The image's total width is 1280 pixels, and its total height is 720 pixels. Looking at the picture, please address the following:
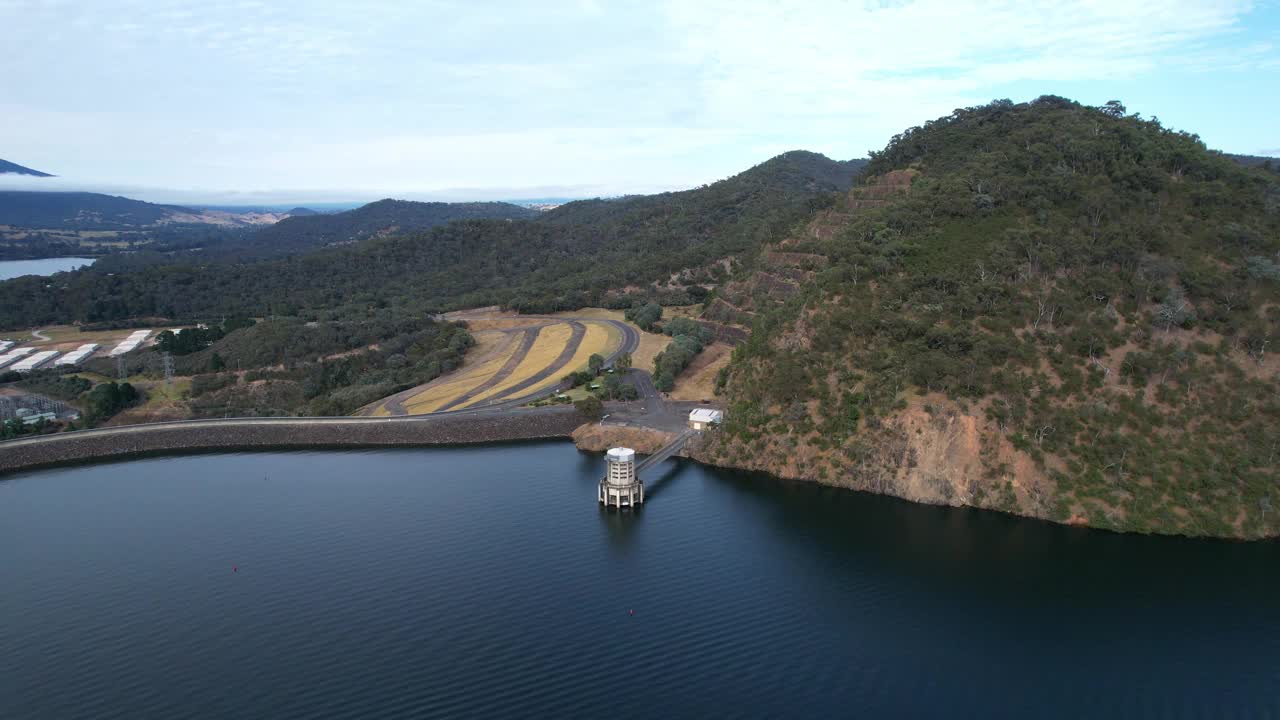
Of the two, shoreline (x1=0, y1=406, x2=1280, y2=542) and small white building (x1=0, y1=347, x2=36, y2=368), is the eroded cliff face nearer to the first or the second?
shoreline (x1=0, y1=406, x2=1280, y2=542)

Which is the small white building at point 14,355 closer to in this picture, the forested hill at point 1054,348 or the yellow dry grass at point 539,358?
the yellow dry grass at point 539,358

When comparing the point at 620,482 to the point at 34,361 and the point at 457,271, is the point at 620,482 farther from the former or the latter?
the point at 457,271

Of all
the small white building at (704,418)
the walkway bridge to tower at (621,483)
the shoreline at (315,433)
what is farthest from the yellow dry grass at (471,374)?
the walkway bridge to tower at (621,483)

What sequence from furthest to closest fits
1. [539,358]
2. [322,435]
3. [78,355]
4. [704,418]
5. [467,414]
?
[78,355], [539,358], [467,414], [322,435], [704,418]

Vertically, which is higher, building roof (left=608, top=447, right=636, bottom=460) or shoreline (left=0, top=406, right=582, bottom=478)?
building roof (left=608, top=447, right=636, bottom=460)

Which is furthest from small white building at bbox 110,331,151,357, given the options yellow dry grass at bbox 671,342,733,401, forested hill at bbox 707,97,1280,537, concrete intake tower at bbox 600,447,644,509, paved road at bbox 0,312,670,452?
forested hill at bbox 707,97,1280,537

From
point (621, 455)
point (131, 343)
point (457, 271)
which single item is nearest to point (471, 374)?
point (621, 455)
